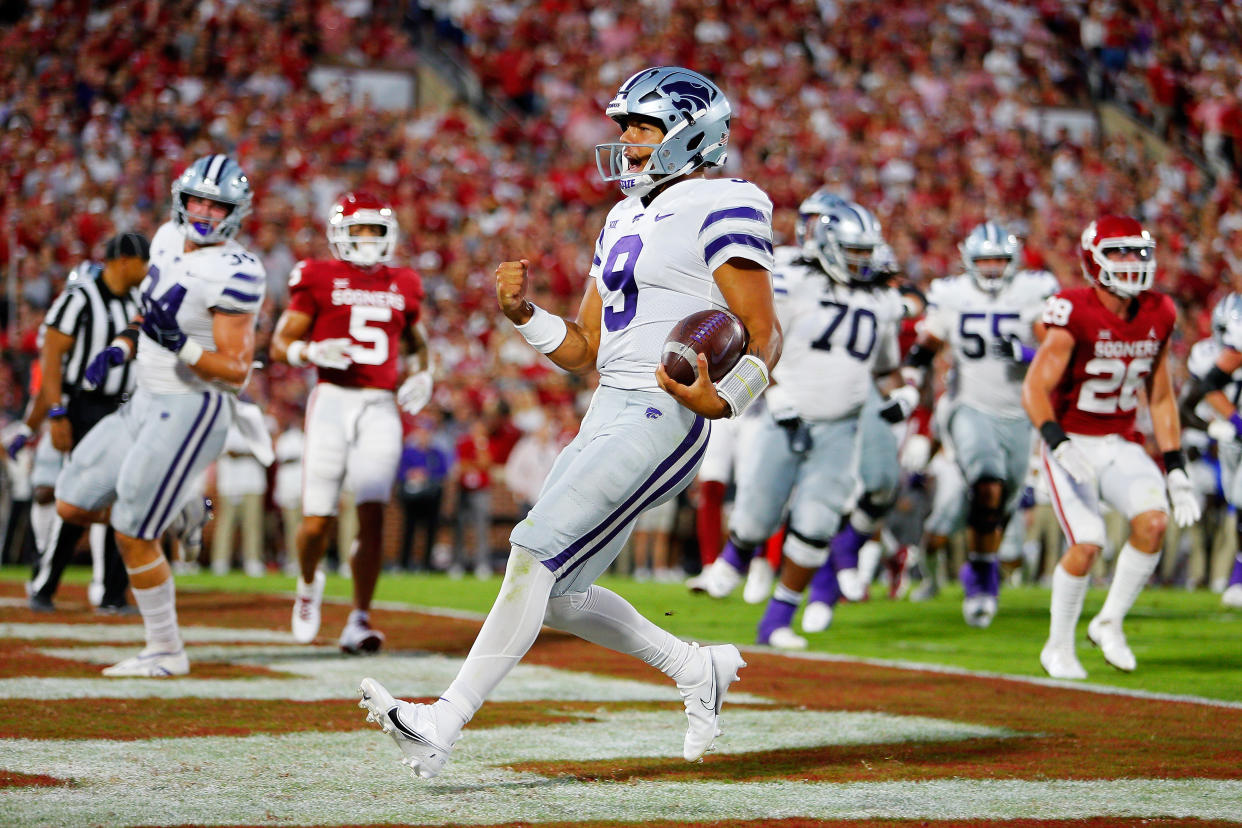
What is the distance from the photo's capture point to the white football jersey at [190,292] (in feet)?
19.1

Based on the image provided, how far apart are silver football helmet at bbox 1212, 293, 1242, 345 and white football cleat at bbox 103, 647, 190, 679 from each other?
21.4 feet

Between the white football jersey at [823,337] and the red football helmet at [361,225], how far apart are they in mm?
1875

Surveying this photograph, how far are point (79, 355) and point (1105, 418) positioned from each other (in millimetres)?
5067

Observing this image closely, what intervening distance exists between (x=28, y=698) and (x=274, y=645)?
2.13 m

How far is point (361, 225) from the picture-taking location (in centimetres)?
700

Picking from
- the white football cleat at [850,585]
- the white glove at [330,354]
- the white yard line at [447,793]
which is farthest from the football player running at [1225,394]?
the white yard line at [447,793]

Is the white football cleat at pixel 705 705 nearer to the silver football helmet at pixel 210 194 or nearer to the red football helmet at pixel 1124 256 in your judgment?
the silver football helmet at pixel 210 194

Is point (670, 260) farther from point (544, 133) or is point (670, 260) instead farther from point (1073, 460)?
point (544, 133)

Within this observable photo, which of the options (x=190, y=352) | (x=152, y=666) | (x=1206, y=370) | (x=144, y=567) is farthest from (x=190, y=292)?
(x=1206, y=370)

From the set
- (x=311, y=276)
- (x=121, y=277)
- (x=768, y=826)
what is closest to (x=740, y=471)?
(x=311, y=276)

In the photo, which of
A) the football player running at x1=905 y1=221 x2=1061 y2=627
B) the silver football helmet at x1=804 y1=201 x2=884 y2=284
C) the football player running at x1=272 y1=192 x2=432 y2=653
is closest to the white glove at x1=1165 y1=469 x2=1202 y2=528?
the silver football helmet at x1=804 y1=201 x2=884 y2=284

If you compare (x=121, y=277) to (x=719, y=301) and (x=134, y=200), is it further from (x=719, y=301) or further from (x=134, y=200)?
(x=134, y=200)

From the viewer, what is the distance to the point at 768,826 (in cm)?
327

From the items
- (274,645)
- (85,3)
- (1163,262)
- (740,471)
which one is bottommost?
(274,645)
